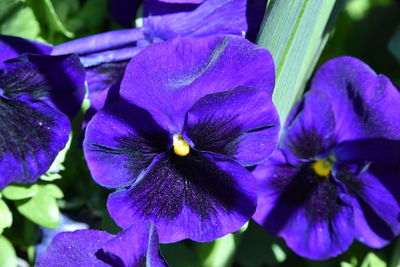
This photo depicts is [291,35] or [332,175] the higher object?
[291,35]

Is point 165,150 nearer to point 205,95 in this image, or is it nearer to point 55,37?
point 205,95

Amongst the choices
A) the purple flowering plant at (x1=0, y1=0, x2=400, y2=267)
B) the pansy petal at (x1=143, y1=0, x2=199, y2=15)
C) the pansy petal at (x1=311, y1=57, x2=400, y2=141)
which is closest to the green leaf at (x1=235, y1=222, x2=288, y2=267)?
the purple flowering plant at (x1=0, y1=0, x2=400, y2=267)

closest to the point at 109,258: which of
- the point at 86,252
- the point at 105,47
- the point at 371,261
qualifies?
the point at 86,252

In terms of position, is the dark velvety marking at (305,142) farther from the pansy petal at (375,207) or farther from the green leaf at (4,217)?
the green leaf at (4,217)

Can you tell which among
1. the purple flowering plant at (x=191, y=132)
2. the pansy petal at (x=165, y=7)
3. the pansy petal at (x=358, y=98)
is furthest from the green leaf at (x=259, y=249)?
the pansy petal at (x=165, y=7)

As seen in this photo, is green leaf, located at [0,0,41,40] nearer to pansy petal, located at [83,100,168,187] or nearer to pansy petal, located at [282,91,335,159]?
pansy petal, located at [83,100,168,187]

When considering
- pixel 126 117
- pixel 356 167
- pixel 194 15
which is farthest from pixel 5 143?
pixel 356 167

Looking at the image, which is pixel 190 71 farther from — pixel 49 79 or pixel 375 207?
pixel 375 207
